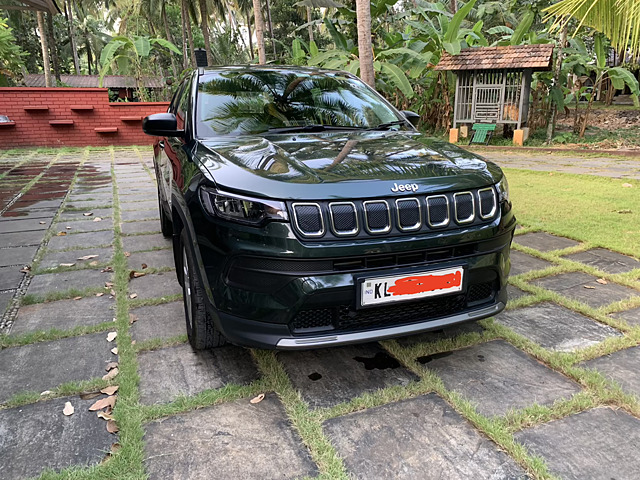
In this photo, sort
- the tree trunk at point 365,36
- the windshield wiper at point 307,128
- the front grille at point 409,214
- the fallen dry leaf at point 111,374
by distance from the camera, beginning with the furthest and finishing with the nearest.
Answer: the tree trunk at point 365,36
the windshield wiper at point 307,128
the fallen dry leaf at point 111,374
the front grille at point 409,214

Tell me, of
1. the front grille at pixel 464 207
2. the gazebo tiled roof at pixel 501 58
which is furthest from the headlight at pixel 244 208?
the gazebo tiled roof at pixel 501 58

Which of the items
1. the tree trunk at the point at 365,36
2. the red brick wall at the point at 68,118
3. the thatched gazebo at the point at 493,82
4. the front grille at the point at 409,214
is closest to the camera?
the front grille at the point at 409,214

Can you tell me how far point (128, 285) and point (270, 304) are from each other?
203cm

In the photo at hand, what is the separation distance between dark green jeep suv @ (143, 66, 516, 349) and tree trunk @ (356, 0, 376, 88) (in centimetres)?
585

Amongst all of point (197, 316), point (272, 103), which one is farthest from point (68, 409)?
point (272, 103)

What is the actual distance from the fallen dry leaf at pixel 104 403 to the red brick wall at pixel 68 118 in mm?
12625

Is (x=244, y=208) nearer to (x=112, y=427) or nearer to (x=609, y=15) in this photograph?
(x=112, y=427)

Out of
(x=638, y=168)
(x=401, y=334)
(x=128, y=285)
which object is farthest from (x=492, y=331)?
(x=638, y=168)

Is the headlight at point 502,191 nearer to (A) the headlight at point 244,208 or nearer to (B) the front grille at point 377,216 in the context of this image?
(B) the front grille at point 377,216

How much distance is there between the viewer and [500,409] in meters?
2.04

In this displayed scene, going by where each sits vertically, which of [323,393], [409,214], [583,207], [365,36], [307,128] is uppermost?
[365,36]

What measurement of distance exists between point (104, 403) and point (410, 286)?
1.47 meters

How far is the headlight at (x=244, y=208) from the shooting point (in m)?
1.92

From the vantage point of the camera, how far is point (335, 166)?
2.16 metres
